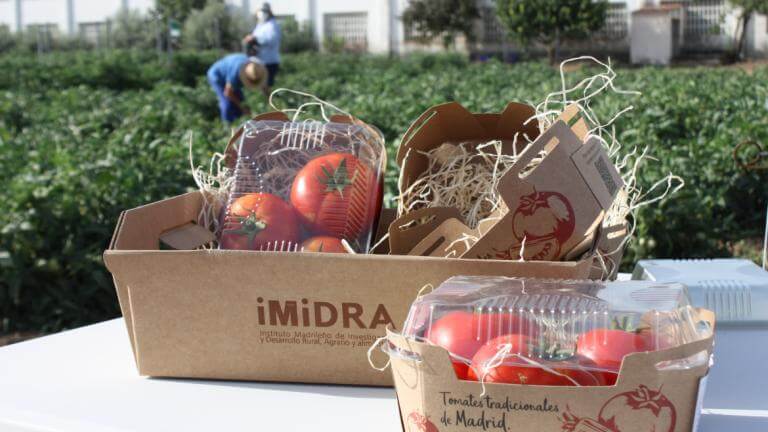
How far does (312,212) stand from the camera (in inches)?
61.6

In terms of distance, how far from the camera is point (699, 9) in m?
40.4

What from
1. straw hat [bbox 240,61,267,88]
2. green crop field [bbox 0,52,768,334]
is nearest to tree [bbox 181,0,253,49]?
straw hat [bbox 240,61,267,88]

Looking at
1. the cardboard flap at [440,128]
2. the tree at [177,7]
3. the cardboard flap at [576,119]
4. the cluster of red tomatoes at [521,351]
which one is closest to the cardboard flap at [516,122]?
the cardboard flap at [440,128]

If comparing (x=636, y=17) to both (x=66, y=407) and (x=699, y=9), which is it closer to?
(x=699, y=9)

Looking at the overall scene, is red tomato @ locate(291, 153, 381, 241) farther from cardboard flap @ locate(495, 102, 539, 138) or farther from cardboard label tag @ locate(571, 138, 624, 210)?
cardboard label tag @ locate(571, 138, 624, 210)

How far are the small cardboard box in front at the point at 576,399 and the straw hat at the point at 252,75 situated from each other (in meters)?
10.6

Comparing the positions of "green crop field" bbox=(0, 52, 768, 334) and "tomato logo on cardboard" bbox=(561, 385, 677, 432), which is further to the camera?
"green crop field" bbox=(0, 52, 768, 334)

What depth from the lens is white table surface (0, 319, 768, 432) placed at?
1.26m

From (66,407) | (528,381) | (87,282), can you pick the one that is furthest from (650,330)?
(87,282)

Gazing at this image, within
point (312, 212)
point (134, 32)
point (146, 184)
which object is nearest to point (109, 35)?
point (134, 32)

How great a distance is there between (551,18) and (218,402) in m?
37.0

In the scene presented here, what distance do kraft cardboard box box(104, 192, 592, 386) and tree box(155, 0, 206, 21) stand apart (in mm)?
42752

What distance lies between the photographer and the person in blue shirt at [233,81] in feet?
36.5

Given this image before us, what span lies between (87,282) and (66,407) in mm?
3574
